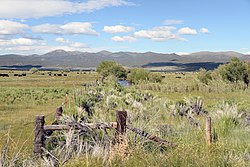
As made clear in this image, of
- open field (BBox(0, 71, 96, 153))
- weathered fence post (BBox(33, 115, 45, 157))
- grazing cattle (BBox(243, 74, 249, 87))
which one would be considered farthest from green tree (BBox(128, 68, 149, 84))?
weathered fence post (BBox(33, 115, 45, 157))

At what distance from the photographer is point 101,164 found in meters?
5.35

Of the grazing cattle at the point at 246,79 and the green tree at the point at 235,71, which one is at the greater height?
the green tree at the point at 235,71

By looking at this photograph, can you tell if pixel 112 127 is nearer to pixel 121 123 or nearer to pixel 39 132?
pixel 121 123

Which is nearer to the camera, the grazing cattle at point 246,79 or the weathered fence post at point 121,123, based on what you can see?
the weathered fence post at point 121,123

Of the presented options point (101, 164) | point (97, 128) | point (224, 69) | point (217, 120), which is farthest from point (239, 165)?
point (224, 69)

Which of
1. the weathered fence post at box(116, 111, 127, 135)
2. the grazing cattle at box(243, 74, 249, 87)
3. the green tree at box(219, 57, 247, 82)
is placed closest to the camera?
the weathered fence post at box(116, 111, 127, 135)

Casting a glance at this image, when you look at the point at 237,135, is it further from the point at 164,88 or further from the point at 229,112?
the point at 164,88

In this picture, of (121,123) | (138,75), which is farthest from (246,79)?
(121,123)

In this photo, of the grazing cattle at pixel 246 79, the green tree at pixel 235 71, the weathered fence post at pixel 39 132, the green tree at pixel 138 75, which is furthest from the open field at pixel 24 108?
the green tree at pixel 138 75

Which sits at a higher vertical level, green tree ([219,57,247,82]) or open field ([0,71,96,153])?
green tree ([219,57,247,82])

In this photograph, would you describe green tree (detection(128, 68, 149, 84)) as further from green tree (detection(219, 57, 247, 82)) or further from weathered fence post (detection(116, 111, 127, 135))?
weathered fence post (detection(116, 111, 127, 135))

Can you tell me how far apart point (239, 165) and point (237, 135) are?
12.9ft

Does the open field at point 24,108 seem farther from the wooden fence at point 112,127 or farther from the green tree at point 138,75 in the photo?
the green tree at point 138,75

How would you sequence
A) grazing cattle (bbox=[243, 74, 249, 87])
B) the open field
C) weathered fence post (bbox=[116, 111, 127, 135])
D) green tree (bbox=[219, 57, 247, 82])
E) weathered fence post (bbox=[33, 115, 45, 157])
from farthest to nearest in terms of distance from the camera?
grazing cattle (bbox=[243, 74, 249, 87])
green tree (bbox=[219, 57, 247, 82])
the open field
weathered fence post (bbox=[33, 115, 45, 157])
weathered fence post (bbox=[116, 111, 127, 135])
